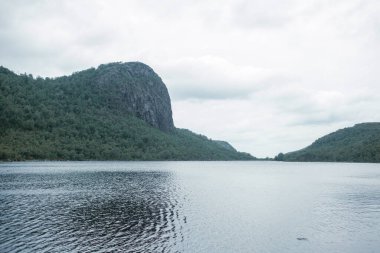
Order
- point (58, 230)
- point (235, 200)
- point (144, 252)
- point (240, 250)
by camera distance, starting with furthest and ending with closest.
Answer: point (235, 200), point (58, 230), point (240, 250), point (144, 252)

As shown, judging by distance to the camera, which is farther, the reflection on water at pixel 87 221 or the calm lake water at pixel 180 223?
the calm lake water at pixel 180 223

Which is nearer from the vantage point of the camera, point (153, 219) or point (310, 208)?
point (153, 219)

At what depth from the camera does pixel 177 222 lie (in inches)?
1962

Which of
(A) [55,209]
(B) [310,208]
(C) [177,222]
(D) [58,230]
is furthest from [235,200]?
(D) [58,230]

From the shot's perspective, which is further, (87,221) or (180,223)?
(180,223)

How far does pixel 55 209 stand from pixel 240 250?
113 feet

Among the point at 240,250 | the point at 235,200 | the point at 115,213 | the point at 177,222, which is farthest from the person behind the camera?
the point at 235,200

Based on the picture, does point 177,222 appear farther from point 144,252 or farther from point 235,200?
point 235,200

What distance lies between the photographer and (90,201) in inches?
2650

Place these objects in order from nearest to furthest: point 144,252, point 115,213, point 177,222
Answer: point 144,252, point 177,222, point 115,213

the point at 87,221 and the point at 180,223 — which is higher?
the point at 87,221

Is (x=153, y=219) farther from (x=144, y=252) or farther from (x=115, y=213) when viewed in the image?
(x=144, y=252)

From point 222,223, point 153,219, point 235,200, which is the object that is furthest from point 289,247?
point 235,200

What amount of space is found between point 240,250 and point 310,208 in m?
34.4
